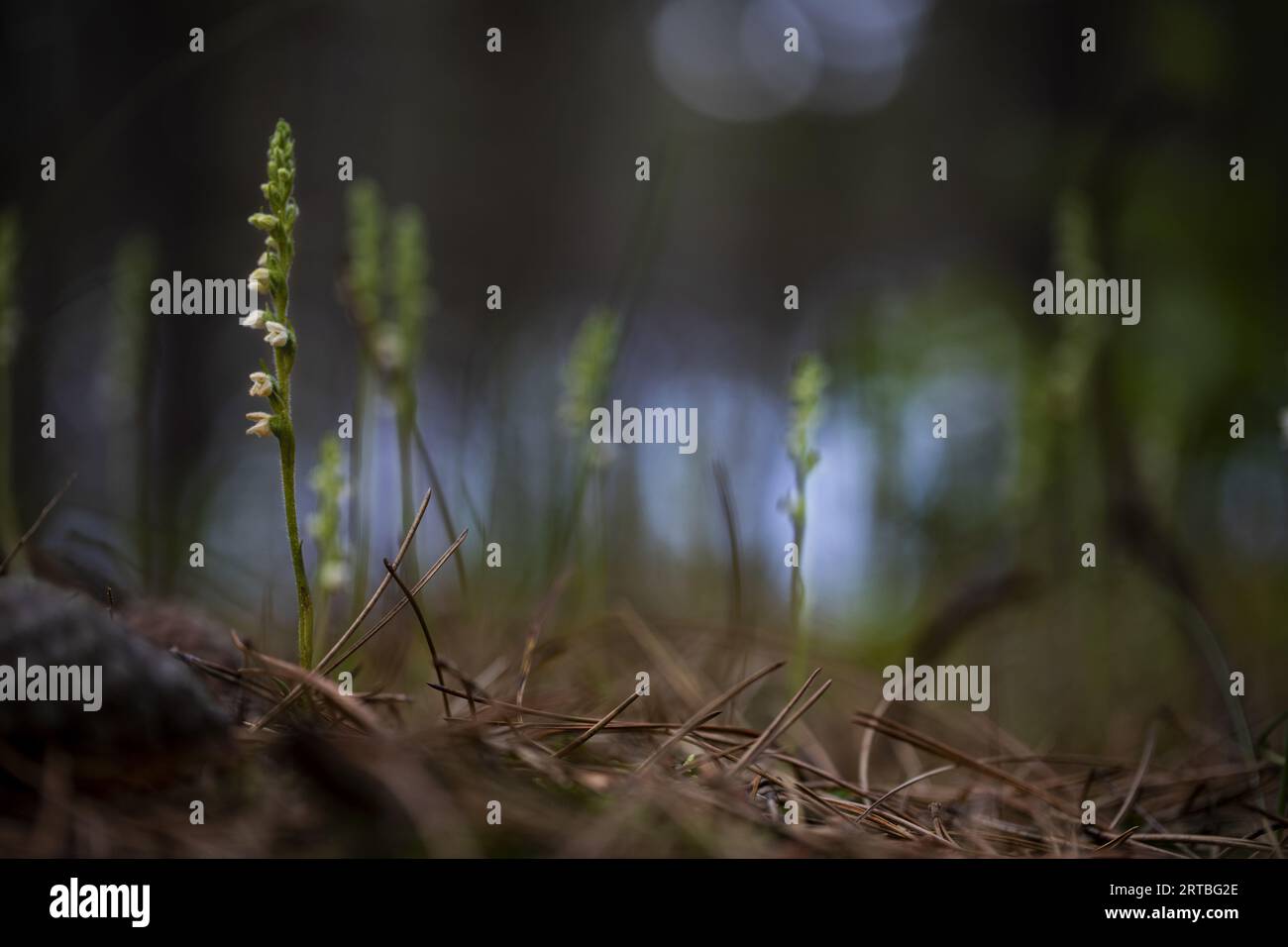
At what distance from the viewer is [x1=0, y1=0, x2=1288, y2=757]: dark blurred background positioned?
8.98 ft

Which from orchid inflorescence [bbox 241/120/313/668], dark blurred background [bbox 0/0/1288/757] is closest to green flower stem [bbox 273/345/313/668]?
orchid inflorescence [bbox 241/120/313/668]

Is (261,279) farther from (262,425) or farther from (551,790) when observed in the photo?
(551,790)

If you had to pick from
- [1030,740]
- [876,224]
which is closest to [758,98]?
[876,224]

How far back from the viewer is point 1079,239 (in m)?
2.54

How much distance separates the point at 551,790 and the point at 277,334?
77cm

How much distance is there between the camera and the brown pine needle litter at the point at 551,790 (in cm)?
93

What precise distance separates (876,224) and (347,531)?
592 cm

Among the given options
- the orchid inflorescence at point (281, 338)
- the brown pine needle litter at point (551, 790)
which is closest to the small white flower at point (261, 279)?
the orchid inflorescence at point (281, 338)

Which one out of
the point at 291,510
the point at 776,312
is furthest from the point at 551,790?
the point at 776,312

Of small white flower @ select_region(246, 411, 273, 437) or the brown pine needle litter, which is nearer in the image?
the brown pine needle litter

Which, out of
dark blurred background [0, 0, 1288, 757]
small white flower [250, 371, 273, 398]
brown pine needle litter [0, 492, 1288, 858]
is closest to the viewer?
brown pine needle litter [0, 492, 1288, 858]

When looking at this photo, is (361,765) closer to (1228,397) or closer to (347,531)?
(347,531)

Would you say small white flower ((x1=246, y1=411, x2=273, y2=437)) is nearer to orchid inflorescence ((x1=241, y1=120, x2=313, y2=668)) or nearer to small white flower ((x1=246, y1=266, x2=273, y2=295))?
orchid inflorescence ((x1=241, y1=120, x2=313, y2=668))

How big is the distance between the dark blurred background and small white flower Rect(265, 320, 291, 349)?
0.54 metres
